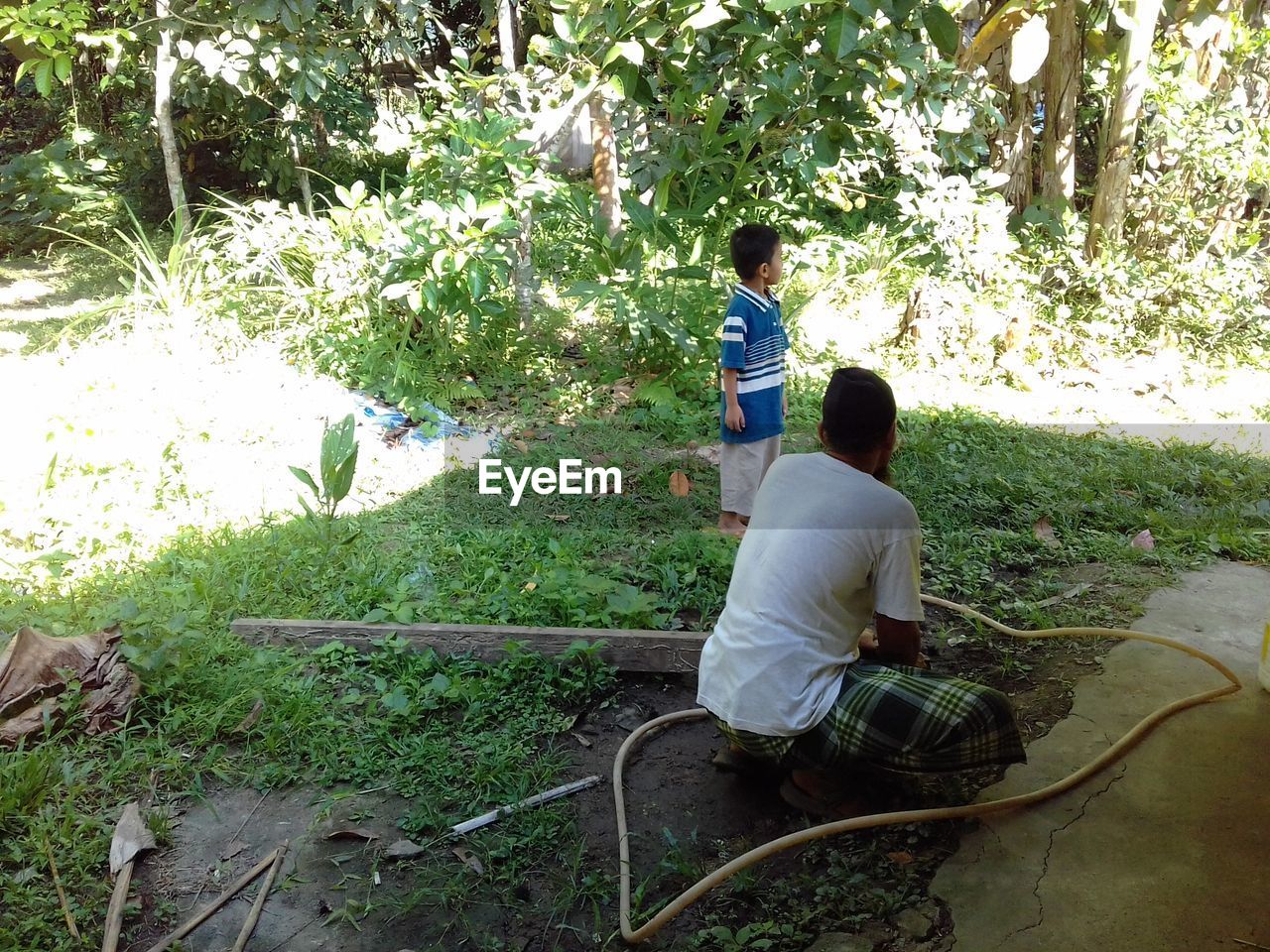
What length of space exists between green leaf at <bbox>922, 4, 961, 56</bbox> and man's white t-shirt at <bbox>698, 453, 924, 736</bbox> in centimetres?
111

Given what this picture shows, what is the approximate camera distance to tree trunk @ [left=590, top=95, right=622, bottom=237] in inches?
232

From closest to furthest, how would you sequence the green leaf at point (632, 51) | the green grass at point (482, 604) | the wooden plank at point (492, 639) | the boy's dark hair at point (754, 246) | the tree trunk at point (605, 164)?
the green grass at point (482, 604), the green leaf at point (632, 51), the wooden plank at point (492, 639), the boy's dark hair at point (754, 246), the tree trunk at point (605, 164)

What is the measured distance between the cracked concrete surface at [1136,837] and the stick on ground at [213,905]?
1.62 metres

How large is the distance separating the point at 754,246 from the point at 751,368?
49 centimetres

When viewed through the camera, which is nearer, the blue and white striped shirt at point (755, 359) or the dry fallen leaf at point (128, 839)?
the dry fallen leaf at point (128, 839)

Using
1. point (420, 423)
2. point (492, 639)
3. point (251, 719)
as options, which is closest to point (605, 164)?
point (420, 423)

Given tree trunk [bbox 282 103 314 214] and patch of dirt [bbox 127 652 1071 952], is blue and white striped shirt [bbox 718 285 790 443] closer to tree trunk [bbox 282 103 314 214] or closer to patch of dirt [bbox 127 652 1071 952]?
patch of dirt [bbox 127 652 1071 952]

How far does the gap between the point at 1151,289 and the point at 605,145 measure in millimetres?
3780

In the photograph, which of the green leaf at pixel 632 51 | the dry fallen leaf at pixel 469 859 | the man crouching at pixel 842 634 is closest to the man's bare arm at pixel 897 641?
the man crouching at pixel 842 634

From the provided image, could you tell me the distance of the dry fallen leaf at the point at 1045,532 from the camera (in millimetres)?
4137

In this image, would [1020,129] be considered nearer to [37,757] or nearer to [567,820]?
[567,820]

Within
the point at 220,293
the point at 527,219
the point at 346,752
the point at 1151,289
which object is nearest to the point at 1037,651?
the point at 346,752

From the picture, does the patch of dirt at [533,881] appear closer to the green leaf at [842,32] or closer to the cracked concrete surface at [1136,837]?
the cracked concrete surface at [1136,837]

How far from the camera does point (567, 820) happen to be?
101 inches
